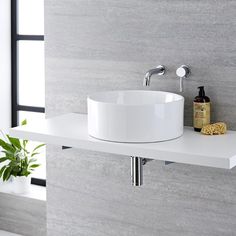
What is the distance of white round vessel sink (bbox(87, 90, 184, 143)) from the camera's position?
2.05 meters

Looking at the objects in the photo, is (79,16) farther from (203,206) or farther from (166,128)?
(203,206)

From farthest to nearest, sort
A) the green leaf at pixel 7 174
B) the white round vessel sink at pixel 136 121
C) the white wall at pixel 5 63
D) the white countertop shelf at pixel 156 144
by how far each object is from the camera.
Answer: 1. the white wall at pixel 5 63
2. the green leaf at pixel 7 174
3. the white round vessel sink at pixel 136 121
4. the white countertop shelf at pixel 156 144

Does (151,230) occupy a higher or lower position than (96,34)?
lower

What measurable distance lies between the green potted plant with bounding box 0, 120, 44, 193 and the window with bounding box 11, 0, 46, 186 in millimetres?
174

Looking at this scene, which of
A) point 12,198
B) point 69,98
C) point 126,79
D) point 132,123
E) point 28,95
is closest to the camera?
point 132,123

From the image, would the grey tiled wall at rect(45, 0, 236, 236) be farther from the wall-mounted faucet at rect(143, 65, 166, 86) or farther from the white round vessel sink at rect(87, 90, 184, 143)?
the white round vessel sink at rect(87, 90, 184, 143)

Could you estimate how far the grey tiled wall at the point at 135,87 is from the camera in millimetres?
2262

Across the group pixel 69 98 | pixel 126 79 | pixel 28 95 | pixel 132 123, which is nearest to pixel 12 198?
pixel 28 95

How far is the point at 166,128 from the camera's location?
6.86ft

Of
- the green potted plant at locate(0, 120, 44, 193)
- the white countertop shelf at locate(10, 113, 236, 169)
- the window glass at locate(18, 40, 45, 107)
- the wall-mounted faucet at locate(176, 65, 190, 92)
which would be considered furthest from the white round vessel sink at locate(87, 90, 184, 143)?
the window glass at locate(18, 40, 45, 107)

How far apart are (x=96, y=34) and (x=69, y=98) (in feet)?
1.17

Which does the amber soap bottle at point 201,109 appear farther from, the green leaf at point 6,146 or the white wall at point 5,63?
the white wall at point 5,63

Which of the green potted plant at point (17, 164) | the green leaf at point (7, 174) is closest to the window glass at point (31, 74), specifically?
the green potted plant at point (17, 164)

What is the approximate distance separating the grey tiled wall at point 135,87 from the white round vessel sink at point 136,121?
0.26 metres
